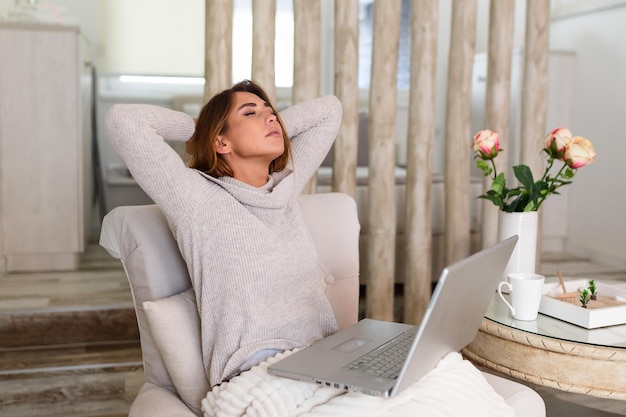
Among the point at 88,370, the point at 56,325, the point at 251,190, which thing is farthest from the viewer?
Result: the point at 56,325

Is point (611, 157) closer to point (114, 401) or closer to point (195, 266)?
point (114, 401)

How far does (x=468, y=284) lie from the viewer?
128 centimetres

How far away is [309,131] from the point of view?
1.95 metres

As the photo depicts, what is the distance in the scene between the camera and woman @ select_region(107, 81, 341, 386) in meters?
1.50

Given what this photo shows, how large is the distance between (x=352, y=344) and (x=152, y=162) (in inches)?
21.6

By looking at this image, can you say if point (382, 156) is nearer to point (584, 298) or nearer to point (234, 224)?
point (584, 298)

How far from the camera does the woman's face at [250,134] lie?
1692mm

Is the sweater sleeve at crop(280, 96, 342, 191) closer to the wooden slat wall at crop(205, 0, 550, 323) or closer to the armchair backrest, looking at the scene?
the armchair backrest

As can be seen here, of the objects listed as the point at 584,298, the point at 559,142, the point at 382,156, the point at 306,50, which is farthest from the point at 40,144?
the point at 584,298

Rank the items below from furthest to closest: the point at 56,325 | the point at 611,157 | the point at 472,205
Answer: the point at 611,157 < the point at 472,205 < the point at 56,325

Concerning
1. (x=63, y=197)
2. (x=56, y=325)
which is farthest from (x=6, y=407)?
(x=63, y=197)

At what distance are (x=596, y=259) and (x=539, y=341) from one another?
344cm

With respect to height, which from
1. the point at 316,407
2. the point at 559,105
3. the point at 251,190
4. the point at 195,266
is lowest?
the point at 316,407

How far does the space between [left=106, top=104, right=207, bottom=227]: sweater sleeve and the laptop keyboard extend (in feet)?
1.55
